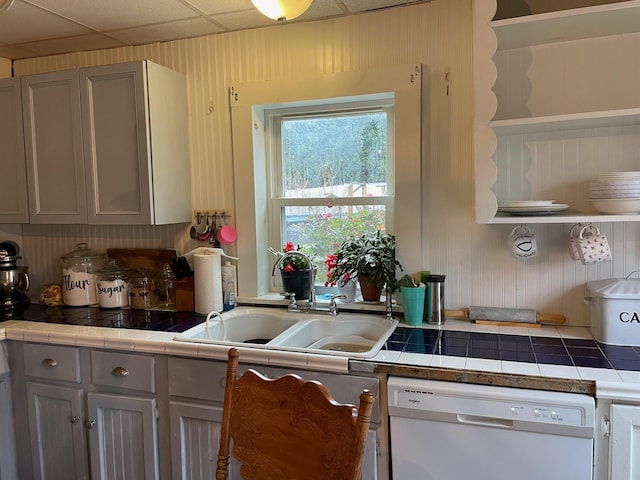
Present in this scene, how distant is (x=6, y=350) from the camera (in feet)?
6.98

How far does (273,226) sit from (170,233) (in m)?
0.53

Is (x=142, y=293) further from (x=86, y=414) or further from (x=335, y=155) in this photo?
(x=335, y=155)

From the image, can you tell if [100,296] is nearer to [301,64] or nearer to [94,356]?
[94,356]

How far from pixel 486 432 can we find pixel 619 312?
0.64m

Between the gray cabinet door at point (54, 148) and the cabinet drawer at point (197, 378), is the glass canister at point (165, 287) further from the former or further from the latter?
the cabinet drawer at point (197, 378)

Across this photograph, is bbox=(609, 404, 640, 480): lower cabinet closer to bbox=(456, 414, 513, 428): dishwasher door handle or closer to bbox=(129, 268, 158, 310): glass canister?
bbox=(456, 414, 513, 428): dishwasher door handle

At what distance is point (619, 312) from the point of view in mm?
1675

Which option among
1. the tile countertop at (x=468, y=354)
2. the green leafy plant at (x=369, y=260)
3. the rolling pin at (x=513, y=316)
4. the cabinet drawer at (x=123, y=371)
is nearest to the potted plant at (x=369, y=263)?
the green leafy plant at (x=369, y=260)

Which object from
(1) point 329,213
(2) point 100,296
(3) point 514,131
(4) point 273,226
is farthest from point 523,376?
(2) point 100,296

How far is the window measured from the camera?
230 cm

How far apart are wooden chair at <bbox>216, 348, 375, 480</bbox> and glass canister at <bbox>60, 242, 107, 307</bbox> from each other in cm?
154

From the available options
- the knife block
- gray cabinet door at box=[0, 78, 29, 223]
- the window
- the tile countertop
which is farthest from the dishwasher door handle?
gray cabinet door at box=[0, 78, 29, 223]

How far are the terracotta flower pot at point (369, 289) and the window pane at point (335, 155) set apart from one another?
0.41 metres

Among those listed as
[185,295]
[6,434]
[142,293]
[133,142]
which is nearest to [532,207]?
[185,295]
